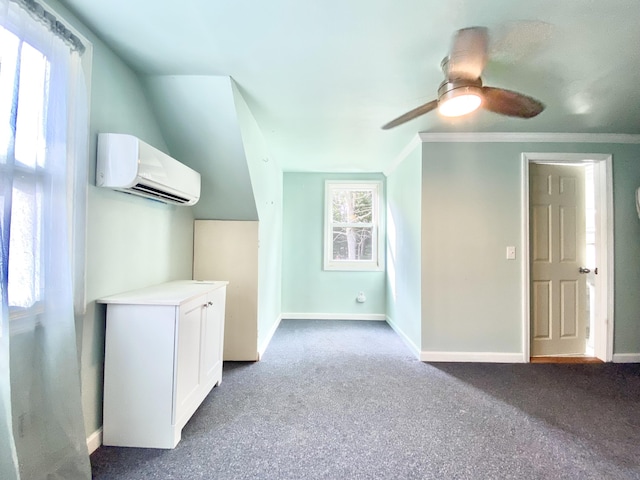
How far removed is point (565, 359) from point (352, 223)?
2919mm

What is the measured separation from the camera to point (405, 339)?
347 cm

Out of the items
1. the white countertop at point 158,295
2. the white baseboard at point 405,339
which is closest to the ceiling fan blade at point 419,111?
the white countertop at point 158,295

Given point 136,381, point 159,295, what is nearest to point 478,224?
point 159,295

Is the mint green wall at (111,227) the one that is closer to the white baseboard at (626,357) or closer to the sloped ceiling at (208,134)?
the sloped ceiling at (208,134)

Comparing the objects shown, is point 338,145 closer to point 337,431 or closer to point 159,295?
point 159,295

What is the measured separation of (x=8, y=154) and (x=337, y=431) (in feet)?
6.59

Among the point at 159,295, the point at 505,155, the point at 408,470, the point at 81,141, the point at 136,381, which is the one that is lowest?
the point at 408,470

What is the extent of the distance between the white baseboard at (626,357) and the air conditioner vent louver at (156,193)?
414 cm

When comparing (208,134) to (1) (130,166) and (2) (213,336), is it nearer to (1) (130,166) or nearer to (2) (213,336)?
(1) (130,166)

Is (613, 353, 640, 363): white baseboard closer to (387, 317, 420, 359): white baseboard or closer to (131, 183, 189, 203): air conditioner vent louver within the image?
(387, 317, 420, 359): white baseboard

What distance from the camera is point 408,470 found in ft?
4.93

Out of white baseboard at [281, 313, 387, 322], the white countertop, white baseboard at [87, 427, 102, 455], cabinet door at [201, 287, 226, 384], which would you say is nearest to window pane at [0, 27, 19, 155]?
the white countertop

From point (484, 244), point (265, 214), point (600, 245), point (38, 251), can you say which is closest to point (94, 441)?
point (38, 251)

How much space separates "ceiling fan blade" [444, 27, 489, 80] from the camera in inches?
60.3
